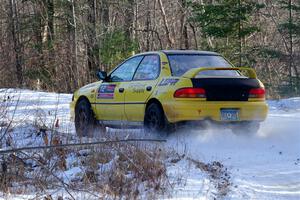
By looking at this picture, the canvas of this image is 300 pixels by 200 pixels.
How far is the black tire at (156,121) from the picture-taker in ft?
30.3

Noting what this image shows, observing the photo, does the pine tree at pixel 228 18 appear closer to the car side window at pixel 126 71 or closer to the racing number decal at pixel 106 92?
the car side window at pixel 126 71

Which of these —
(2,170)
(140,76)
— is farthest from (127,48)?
(2,170)

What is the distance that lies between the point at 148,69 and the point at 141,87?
1.32 feet

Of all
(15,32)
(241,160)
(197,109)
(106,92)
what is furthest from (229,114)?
(15,32)

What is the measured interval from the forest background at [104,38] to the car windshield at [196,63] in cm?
1227

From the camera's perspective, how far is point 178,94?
356 inches

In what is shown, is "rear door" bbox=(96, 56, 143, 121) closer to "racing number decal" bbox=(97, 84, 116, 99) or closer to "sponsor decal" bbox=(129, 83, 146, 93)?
"racing number decal" bbox=(97, 84, 116, 99)

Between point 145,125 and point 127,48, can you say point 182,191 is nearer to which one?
point 145,125

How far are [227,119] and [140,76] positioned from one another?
1779 millimetres

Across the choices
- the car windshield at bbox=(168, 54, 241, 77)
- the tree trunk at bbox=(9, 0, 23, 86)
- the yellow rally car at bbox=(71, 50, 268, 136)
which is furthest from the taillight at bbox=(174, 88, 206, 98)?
the tree trunk at bbox=(9, 0, 23, 86)

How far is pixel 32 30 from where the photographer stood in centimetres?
3127

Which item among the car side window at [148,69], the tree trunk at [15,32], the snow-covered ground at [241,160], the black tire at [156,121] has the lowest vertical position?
the snow-covered ground at [241,160]

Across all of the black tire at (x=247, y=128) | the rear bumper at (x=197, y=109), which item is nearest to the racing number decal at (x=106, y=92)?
the rear bumper at (x=197, y=109)

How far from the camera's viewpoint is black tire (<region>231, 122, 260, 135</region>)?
962cm
